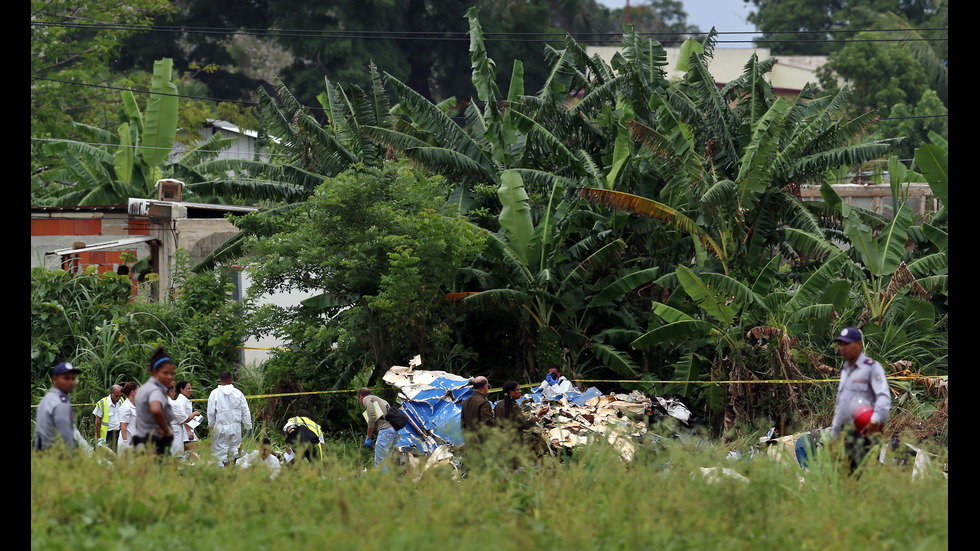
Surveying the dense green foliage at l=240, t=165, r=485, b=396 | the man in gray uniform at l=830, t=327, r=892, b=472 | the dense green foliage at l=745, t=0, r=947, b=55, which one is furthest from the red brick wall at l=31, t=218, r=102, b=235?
the dense green foliage at l=745, t=0, r=947, b=55

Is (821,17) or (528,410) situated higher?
(821,17)

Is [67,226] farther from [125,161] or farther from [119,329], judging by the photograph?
[119,329]

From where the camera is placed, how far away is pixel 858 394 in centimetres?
791

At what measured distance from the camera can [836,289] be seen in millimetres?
14008

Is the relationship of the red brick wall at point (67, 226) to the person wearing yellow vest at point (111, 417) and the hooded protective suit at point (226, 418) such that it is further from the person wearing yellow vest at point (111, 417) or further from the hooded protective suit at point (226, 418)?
the hooded protective suit at point (226, 418)

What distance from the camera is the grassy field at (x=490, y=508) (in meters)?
6.03

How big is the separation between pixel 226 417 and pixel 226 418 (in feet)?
0.05

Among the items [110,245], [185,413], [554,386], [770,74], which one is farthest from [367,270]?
[770,74]

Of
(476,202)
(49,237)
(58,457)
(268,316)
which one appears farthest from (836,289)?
(49,237)

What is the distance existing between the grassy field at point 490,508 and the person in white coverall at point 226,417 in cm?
361

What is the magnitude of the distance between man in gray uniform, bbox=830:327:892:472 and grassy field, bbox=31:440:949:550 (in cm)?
40

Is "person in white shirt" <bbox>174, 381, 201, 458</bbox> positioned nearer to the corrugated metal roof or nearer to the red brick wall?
the corrugated metal roof

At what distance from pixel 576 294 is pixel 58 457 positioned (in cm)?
995

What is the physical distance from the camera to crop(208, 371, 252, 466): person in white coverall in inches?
452
